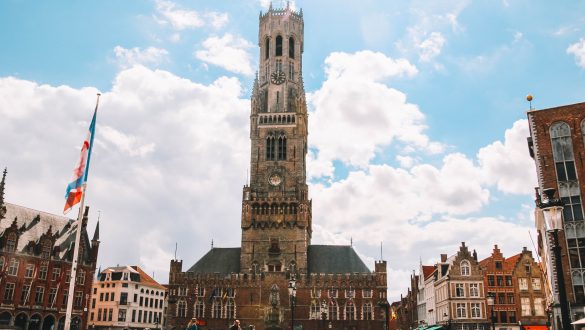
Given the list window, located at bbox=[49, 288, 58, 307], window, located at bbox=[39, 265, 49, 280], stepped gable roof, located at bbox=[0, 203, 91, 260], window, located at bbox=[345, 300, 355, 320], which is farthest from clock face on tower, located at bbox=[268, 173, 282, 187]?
window, located at bbox=[49, 288, 58, 307]

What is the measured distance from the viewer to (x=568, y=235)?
111 feet

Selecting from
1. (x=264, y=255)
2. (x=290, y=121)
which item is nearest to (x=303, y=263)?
(x=264, y=255)

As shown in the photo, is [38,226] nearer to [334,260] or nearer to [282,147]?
[282,147]

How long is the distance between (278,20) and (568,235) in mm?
65476

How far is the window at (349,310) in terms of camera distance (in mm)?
68812

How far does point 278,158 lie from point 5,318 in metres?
41.3

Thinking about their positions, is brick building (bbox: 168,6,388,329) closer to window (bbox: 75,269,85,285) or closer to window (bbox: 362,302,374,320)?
window (bbox: 362,302,374,320)

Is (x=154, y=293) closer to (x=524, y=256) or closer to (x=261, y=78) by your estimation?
(x=261, y=78)

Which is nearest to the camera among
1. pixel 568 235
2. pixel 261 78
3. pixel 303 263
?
pixel 568 235

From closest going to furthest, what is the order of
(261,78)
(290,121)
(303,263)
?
1. (303,263)
2. (290,121)
3. (261,78)

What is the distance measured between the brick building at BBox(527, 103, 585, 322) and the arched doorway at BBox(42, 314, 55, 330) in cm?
5366

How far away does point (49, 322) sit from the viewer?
59156 mm

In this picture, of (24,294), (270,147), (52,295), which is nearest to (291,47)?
(270,147)

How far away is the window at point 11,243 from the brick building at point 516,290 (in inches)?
2138
